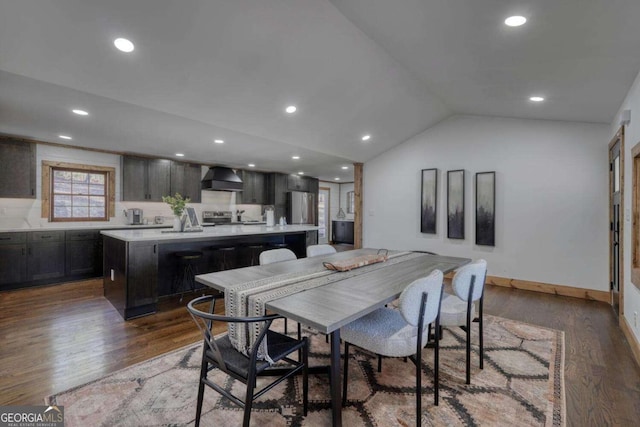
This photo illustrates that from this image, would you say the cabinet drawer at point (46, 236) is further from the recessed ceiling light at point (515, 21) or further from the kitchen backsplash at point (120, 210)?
the recessed ceiling light at point (515, 21)

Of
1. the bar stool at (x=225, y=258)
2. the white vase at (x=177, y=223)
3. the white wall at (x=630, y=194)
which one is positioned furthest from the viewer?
the bar stool at (x=225, y=258)

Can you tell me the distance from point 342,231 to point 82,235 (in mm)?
7006

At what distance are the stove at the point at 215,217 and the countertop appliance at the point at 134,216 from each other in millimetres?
1290

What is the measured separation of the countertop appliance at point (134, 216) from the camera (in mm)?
5566

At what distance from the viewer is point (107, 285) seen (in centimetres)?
382

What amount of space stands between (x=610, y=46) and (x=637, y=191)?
127 cm

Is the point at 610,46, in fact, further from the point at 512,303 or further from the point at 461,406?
the point at 512,303

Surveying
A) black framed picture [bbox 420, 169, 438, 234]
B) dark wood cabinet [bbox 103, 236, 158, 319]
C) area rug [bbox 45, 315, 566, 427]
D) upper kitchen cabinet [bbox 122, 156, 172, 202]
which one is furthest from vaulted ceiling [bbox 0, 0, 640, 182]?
area rug [bbox 45, 315, 566, 427]

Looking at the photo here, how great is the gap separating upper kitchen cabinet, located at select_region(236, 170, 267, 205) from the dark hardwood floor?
389cm

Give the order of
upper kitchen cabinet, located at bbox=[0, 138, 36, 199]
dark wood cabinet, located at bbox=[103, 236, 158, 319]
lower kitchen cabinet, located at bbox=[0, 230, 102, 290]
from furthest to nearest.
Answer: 1. upper kitchen cabinet, located at bbox=[0, 138, 36, 199]
2. lower kitchen cabinet, located at bbox=[0, 230, 102, 290]
3. dark wood cabinet, located at bbox=[103, 236, 158, 319]

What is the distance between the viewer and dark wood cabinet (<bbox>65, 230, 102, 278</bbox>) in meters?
4.70

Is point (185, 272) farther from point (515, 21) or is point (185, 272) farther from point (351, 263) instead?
point (515, 21)

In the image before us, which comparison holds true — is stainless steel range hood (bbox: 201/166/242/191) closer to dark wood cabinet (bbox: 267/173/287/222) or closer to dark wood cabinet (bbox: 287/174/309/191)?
dark wood cabinet (bbox: 267/173/287/222)

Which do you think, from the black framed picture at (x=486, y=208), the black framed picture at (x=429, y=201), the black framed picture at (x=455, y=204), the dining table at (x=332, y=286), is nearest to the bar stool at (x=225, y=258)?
the dining table at (x=332, y=286)
